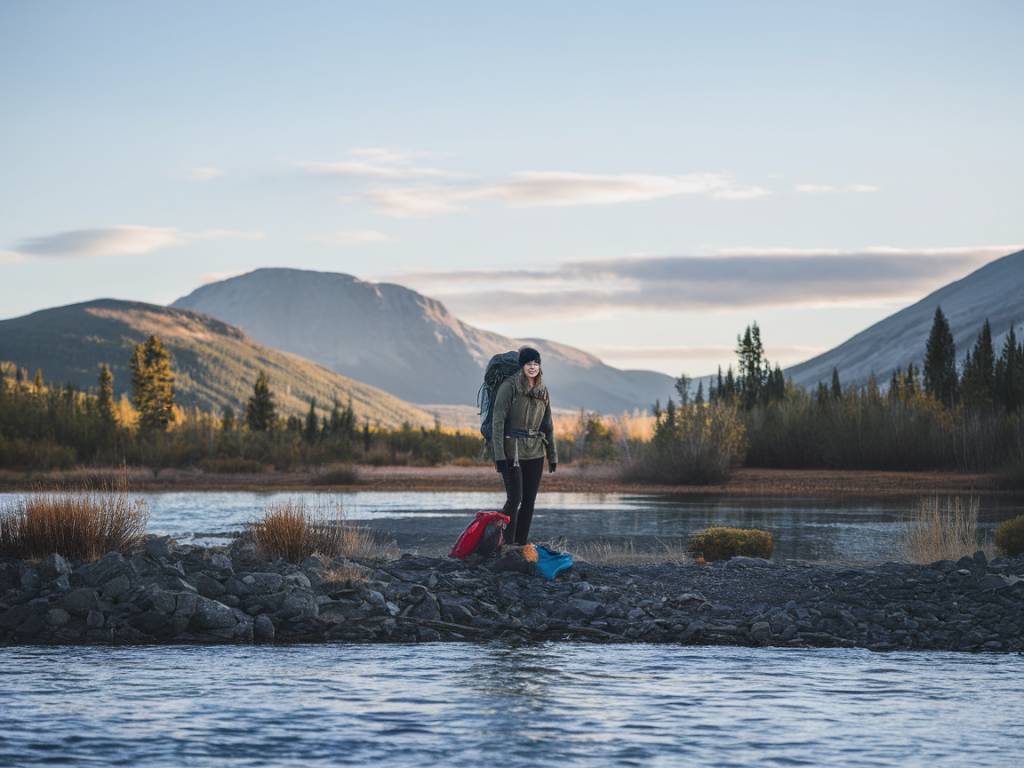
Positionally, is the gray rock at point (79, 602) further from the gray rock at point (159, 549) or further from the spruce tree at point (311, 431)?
the spruce tree at point (311, 431)

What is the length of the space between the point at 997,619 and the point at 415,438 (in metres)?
53.8

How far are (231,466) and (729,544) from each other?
120ft

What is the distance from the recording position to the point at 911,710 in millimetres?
9203

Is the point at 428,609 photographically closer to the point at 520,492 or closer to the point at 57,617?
the point at 520,492

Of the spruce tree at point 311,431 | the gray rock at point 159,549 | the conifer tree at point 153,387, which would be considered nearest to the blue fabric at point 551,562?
the gray rock at point 159,549

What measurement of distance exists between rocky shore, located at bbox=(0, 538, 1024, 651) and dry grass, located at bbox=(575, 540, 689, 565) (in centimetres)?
300

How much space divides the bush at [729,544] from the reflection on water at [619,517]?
1.70 m

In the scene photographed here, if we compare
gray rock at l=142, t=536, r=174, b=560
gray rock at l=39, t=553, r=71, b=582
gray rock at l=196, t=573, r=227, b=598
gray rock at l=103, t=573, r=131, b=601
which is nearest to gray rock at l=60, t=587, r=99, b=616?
gray rock at l=103, t=573, r=131, b=601

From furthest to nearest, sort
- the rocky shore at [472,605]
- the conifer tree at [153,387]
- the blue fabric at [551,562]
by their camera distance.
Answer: the conifer tree at [153,387], the blue fabric at [551,562], the rocky shore at [472,605]

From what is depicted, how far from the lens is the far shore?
39531 mm

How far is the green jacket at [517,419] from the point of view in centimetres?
1327

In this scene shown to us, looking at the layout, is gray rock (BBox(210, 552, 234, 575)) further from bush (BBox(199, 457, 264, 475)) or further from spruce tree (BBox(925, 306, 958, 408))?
spruce tree (BBox(925, 306, 958, 408))

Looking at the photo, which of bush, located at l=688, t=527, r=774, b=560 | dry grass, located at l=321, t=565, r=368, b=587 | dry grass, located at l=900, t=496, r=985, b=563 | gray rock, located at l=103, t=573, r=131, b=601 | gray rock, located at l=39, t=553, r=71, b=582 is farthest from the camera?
bush, located at l=688, t=527, r=774, b=560

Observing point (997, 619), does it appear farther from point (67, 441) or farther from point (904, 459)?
point (67, 441)
